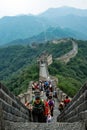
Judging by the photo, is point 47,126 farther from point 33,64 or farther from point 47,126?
point 33,64

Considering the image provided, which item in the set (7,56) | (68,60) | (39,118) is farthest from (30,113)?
(7,56)

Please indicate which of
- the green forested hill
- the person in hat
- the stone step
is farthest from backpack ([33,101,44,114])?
the green forested hill

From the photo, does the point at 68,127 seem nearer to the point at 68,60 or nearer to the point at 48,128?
the point at 48,128

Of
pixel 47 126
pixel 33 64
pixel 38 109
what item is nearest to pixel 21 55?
pixel 33 64

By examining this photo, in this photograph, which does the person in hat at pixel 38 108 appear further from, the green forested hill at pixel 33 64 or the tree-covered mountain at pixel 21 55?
the tree-covered mountain at pixel 21 55

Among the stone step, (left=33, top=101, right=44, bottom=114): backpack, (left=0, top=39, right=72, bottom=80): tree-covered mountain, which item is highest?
the stone step

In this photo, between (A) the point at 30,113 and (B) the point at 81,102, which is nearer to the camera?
(B) the point at 81,102

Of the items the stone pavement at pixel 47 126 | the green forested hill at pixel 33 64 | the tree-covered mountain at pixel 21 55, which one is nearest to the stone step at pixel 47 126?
the stone pavement at pixel 47 126

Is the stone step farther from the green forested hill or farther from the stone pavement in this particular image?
the green forested hill
